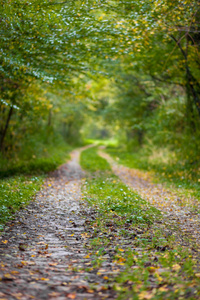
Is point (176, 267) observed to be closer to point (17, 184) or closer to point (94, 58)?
point (17, 184)

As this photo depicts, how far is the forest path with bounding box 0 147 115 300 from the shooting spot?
335cm

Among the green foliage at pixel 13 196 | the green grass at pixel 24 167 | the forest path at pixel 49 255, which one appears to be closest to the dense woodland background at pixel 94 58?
the green grass at pixel 24 167

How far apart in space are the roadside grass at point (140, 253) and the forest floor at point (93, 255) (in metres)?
0.01

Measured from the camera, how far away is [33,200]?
764 cm

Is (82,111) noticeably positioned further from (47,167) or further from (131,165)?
(47,167)

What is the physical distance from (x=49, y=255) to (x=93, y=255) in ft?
2.33

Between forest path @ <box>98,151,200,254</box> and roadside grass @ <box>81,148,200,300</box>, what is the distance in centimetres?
24

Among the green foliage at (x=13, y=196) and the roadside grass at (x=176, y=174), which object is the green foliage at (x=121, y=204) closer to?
the green foliage at (x=13, y=196)

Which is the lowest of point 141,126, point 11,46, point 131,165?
point 131,165

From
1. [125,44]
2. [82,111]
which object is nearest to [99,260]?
[125,44]

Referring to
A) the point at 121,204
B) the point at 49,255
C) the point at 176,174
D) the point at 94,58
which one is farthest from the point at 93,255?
the point at 176,174

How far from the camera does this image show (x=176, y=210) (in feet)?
23.8

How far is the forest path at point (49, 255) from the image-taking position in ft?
11.0

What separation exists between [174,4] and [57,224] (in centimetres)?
697
